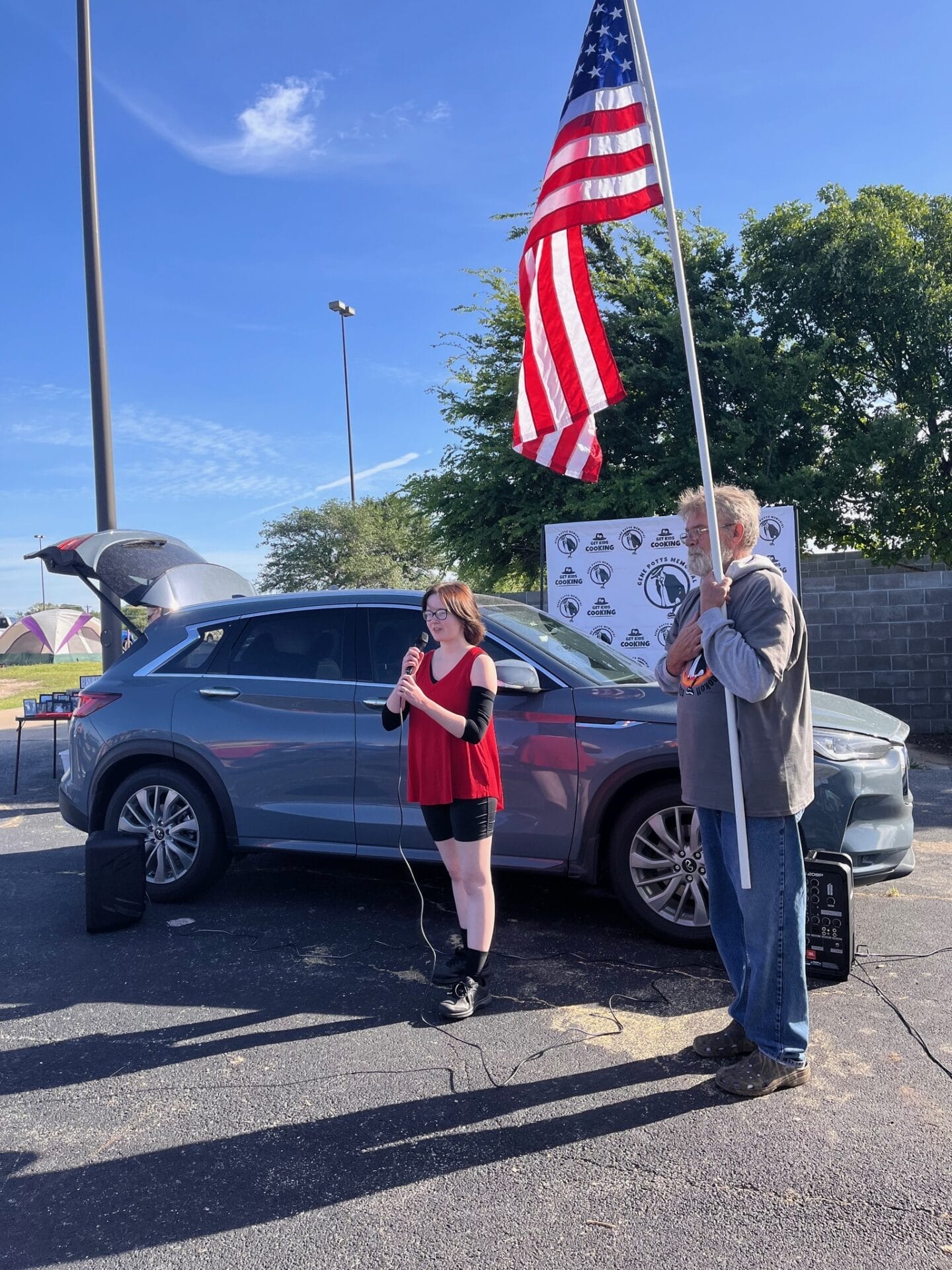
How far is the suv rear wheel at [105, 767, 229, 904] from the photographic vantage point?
5391mm

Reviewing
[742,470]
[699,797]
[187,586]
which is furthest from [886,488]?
[699,797]

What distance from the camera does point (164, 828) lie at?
5.48 meters

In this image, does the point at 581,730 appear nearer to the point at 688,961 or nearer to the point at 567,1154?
the point at 688,961

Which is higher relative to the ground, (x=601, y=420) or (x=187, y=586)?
(x=601, y=420)

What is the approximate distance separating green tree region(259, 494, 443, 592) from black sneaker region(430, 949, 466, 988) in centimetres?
3075

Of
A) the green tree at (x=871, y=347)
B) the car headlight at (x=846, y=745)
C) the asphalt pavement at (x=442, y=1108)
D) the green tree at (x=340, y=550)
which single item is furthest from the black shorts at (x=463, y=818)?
the green tree at (x=340, y=550)

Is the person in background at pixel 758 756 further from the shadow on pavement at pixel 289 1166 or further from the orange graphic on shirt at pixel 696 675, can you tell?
the shadow on pavement at pixel 289 1166

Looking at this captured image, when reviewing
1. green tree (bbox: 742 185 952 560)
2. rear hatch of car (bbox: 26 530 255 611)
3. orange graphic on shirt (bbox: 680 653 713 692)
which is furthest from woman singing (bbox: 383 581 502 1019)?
green tree (bbox: 742 185 952 560)

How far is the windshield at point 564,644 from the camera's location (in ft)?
16.6

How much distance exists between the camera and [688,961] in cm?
Result: 444

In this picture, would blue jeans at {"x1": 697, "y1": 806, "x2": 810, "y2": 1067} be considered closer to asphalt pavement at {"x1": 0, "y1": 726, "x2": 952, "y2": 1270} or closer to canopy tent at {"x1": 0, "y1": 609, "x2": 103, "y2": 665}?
asphalt pavement at {"x1": 0, "y1": 726, "x2": 952, "y2": 1270}

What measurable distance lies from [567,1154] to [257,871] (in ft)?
12.8

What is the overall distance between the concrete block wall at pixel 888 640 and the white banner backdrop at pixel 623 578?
7.94 feet

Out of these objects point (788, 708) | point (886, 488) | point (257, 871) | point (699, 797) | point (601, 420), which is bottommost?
point (257, 871)
